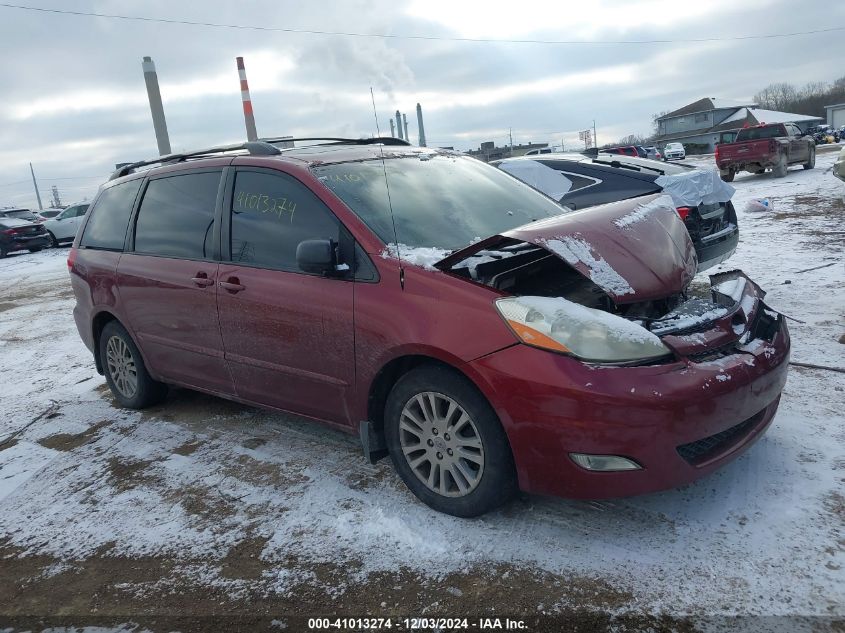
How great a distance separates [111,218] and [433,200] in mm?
2720

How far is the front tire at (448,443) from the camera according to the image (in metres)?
2.84

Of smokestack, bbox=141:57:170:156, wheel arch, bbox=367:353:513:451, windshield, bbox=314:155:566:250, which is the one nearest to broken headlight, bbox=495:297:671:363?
wheel arch, bbox=367:353:513:451

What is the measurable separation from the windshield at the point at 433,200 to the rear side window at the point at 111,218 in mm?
1955

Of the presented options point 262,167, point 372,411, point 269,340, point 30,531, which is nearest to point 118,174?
point 262,167

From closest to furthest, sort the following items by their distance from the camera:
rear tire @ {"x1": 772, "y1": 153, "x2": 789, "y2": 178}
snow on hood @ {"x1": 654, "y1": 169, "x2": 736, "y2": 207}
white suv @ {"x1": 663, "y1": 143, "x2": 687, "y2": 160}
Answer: snow on hood @ {"x1": 654, "y1": 169, "x2": 736, "y2": 207}
rear tire @ {"x1": 772, "y1": 153, "x2": 789, "y2": 178}
white suv @ {"x1": 663, "y1": 143, "x2": 687, "y2": 160}

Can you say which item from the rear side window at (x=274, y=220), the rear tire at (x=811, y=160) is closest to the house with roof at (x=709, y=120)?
Answer: the rear tire at (x=811, y=160)

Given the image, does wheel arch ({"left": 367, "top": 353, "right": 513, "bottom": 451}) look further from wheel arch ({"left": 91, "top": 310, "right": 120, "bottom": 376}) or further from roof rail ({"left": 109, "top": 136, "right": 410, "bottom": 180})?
wheel arch ({"left": 91, "top": 310, "right": 120, "bottom": 376})

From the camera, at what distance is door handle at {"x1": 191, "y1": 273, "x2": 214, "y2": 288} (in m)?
3.94

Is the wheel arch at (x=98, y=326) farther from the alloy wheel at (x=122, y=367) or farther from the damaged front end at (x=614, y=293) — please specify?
the damaged front end at (x=614, y=293)

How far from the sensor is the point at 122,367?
4984mm

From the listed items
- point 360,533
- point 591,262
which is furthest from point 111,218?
point 591,262

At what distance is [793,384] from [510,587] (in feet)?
8.57

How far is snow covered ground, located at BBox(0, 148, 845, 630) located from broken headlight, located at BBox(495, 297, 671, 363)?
80cm

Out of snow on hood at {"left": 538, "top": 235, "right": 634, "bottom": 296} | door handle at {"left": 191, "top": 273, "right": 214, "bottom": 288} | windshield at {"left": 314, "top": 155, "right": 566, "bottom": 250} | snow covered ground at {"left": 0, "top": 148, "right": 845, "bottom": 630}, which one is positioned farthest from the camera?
door handle at {"left": 191, "top": 273, "right": 214, "bottom": 288}
